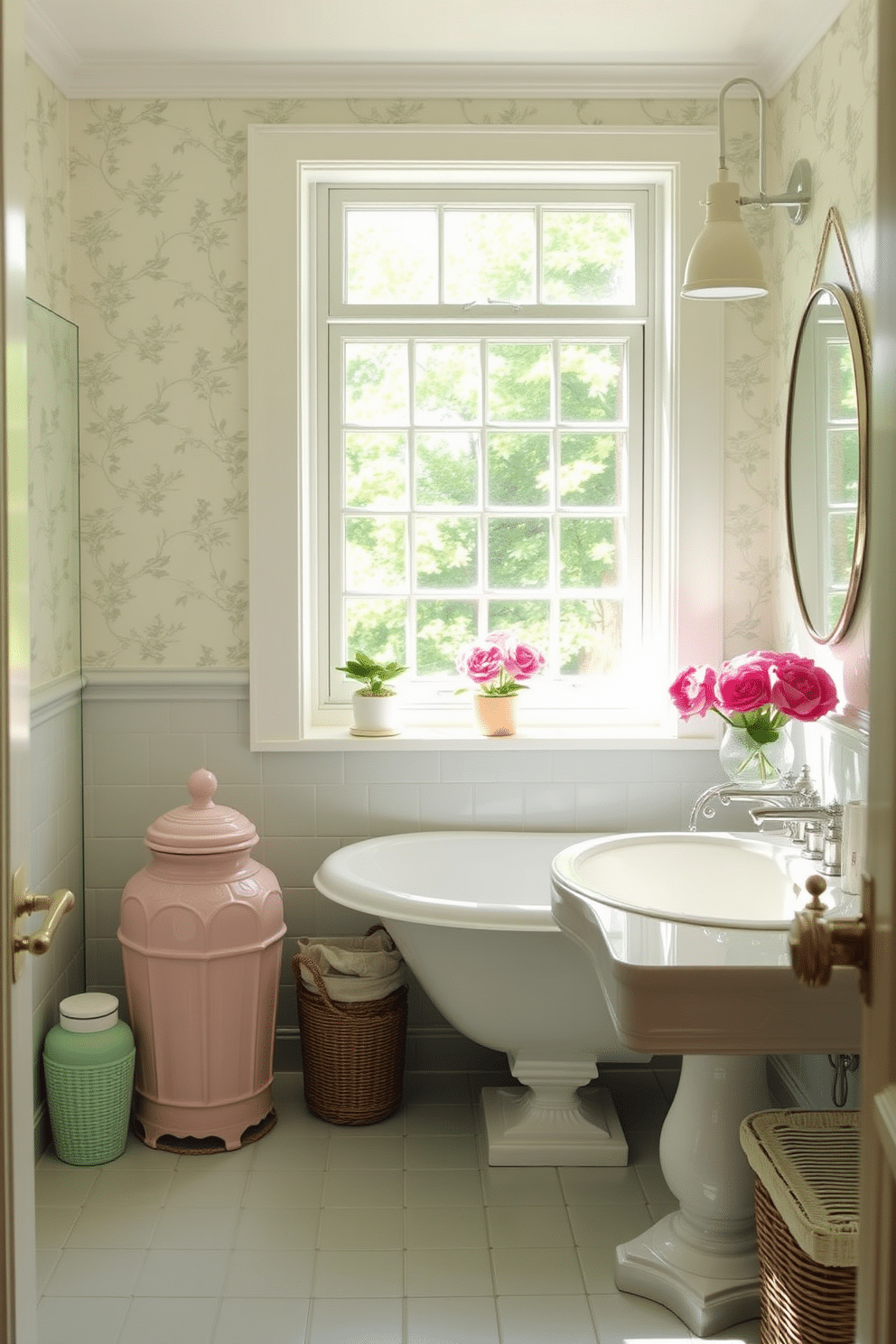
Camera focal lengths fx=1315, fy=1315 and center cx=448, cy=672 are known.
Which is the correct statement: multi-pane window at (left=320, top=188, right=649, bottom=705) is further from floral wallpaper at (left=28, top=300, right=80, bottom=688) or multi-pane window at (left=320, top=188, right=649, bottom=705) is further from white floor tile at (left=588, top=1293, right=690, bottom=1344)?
white floor tile at (left=588, top=1293, right=690, bottom=1344)

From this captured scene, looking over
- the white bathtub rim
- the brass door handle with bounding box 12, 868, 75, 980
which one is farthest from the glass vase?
the brass door handle with bounding box 12, 868, 75, 980

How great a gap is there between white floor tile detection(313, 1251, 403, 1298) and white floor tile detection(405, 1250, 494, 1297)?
0.03 m

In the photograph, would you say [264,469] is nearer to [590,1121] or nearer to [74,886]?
[74,886]

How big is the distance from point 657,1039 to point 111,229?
2642 millimetres

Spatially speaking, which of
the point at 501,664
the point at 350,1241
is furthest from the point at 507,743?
the point at 350,1241

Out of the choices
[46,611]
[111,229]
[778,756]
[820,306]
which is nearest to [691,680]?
[778,756]

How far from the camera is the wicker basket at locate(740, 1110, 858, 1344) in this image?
216 cm

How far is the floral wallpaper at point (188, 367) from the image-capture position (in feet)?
11.7

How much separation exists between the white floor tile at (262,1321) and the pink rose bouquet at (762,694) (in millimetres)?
1529

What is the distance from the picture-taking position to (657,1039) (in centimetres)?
210

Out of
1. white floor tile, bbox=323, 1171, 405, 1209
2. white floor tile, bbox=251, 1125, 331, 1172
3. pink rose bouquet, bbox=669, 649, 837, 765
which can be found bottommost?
white floor tile, bbox=323, 1171, 405, 1209

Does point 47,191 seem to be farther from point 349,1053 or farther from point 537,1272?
point 537,1272

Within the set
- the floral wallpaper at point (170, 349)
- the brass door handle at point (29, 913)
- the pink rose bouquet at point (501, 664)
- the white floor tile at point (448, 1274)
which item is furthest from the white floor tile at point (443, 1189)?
the brass door handle at point (29, 913)

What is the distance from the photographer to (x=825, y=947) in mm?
1171
